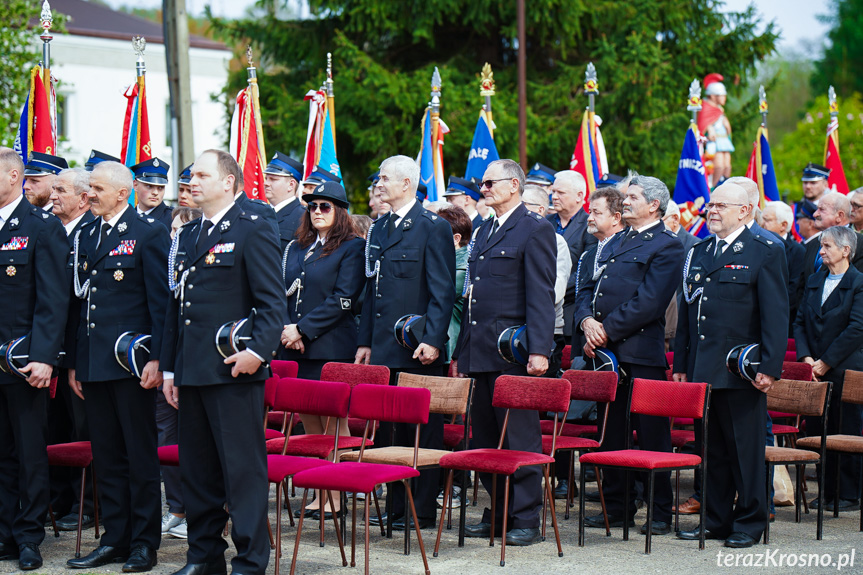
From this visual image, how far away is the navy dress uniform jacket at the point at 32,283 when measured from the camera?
20.3ft

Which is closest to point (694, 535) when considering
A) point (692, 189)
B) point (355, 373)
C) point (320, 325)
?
point (355, 373)

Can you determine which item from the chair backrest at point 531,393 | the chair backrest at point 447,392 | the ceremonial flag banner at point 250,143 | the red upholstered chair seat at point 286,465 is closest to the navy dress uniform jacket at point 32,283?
the red upholstered chair seat at point 286,465

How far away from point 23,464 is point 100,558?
752 millimetres

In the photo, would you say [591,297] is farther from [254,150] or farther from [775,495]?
[254,150]

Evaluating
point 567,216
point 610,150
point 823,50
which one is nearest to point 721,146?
point 610,150

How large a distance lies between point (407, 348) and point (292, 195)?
2.21 m

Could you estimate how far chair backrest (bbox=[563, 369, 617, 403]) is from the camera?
694cm

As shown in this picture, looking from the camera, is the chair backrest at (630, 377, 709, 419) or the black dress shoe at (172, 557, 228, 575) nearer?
the black dress shoe at (172, 557, 228, 575)

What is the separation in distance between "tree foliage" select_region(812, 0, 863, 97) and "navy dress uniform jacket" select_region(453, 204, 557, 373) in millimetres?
41153

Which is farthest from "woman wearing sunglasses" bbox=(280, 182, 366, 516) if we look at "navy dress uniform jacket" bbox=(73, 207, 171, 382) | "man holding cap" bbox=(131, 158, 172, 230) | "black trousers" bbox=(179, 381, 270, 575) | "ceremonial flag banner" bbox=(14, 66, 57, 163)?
"ceremonial flag banner" bbox=(14, 66, 57, 163)

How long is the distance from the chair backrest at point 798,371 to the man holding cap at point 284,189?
3854 millimetres

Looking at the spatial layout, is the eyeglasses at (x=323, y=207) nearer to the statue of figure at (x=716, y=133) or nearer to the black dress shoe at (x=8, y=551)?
the black dress shoe at (x=8, y=551)

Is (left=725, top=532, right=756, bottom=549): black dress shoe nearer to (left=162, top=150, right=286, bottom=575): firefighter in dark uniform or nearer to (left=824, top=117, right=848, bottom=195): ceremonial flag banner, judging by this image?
(left=162, top=150, right=286, bottom=575): firefighter in dark uniform

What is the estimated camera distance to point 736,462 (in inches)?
259
